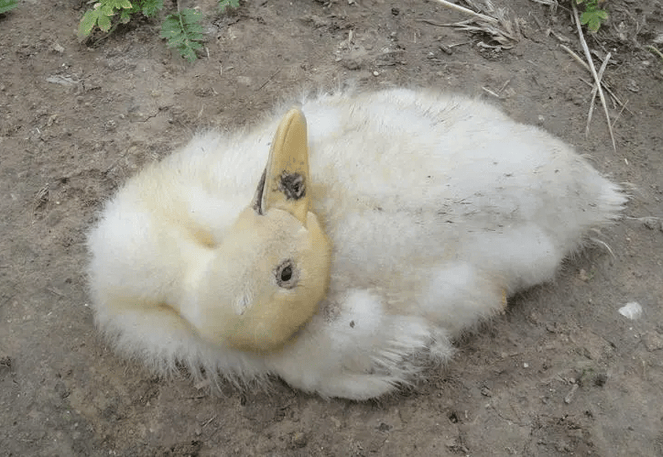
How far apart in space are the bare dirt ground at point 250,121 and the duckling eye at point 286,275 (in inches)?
25.9

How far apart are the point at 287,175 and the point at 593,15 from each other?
2.28 metres

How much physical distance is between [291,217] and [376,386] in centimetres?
75

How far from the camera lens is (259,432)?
2342mm

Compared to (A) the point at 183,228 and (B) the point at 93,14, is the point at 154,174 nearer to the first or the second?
(A) the point at 183,228

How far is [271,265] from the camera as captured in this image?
1885mm

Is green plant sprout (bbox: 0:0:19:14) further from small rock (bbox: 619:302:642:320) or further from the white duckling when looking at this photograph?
small rock (bbox: 619:302:642:320)

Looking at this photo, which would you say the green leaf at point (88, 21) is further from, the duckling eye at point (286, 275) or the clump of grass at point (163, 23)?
the duckling eye at point (286, 275)

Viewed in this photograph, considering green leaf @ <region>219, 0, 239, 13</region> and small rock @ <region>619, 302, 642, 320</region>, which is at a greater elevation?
green leaf @ <region>219, 0, 239, 13</region>

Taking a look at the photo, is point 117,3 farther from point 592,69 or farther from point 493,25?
point 592,69

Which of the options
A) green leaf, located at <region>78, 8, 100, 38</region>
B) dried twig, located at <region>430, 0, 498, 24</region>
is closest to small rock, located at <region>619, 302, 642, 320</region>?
dried twig, located at <region>430, 0, 498, 24</region>

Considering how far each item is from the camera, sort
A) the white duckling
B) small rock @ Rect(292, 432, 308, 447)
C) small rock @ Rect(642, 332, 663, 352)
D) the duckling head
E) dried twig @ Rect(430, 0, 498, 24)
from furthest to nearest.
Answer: dried twig @ Rect(430, 0, 498, 24) < small rock @ Rect(642, 332, 663, 352) < small rock @ Rect(292, 432, 308, 447) < the white duckling < the duckling head

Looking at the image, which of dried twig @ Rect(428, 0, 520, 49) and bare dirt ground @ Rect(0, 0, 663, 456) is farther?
dried twig @ Rect(428, 0, 520, 49)

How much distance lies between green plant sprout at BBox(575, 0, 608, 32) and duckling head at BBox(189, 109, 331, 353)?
2.11 meters

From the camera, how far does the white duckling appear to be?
200cm
